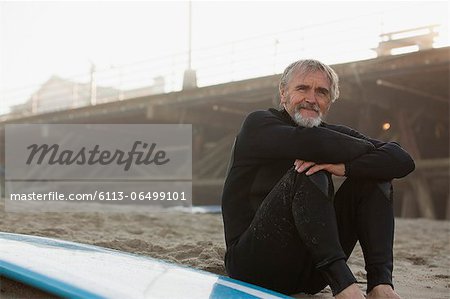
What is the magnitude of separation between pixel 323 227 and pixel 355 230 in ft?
1.11

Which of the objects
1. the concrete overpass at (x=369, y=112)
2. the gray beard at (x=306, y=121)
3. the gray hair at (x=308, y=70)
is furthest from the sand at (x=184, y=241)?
the concrete overpass at (x=369, y=112)

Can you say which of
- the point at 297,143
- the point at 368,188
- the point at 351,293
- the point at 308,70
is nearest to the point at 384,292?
the point at 351,293

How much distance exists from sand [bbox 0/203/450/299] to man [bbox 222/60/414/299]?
0.39 meters

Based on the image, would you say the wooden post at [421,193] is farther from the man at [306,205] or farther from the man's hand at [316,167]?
the man's hand at [316,167]

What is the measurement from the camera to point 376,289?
234cm

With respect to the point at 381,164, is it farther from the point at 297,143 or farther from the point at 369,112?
the point at 369,112

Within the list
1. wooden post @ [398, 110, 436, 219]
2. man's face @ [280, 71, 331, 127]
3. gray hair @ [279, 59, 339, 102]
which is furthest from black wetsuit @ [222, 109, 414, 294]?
wooden post @ [398, 110, 436, 219]

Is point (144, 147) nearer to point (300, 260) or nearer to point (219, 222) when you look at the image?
point (219, 222)

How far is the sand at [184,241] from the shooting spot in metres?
3.31

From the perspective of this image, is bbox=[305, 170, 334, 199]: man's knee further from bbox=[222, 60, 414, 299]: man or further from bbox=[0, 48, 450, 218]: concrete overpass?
bbox=[0, 48, 450, 218]: concrete overpass

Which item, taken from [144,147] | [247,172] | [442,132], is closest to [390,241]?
[247,172]

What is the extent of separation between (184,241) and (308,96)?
2.41 meters

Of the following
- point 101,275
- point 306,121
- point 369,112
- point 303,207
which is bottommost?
point 101,275

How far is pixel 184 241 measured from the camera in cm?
481
